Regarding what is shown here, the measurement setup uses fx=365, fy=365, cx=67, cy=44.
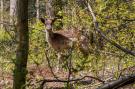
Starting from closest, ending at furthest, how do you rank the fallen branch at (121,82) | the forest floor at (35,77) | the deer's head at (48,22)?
the fallen branch at (121,82), the forest floor at (35,77), the deer's head at (48,22)

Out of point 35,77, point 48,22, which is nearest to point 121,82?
point 35,77

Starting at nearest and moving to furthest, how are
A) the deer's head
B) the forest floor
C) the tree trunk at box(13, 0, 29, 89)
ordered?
the forest floor, the tree trunk at box(13, 0, 29, 89), the deer's head

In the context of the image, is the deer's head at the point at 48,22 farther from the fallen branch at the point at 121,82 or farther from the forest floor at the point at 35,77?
the fallen branch at the point at 121,82

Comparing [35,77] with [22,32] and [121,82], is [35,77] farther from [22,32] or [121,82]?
[22,32]

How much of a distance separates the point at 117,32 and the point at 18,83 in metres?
2.44

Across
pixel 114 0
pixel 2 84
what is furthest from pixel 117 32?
pixel 2 84

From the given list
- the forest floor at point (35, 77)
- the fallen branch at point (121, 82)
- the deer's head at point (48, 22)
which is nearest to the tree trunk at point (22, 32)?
the forest floor at point (35, 77)

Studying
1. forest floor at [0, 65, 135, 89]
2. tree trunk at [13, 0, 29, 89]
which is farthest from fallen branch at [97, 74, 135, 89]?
tree trunk at [13, 0, 29, 89]

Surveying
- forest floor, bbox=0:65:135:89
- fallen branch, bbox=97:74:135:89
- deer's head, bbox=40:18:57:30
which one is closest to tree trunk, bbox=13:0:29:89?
forest floor, bbox=0:65:135:89

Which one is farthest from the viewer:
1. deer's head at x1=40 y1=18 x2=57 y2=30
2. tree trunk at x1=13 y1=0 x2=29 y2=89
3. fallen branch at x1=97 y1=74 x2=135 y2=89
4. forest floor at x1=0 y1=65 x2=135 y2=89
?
deer's head at x1=40 y1=18 x2=57 y2=30

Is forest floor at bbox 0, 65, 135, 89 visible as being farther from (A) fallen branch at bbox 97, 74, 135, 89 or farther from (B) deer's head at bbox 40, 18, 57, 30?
(B) deer's head at bbox 40, 18, 57, 30

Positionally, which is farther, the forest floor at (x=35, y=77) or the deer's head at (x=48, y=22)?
the deer's head at (x=48, y=22)

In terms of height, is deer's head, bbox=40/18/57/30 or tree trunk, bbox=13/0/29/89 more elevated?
tree trunk, bbox=13/0/29/89

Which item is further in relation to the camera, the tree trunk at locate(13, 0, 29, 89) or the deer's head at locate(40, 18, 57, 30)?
the deer's head at locate(40, 18, 57, 30)
